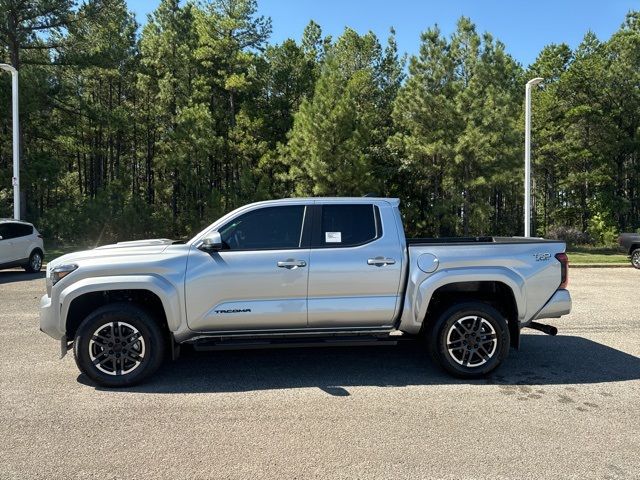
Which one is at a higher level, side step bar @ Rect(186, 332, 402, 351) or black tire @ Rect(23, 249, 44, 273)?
black tire @ Rect(23, 249, 44, 273)

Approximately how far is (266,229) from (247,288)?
0.68m

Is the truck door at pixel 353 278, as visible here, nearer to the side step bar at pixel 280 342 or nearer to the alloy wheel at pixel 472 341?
the side step bar at pixel 280 342

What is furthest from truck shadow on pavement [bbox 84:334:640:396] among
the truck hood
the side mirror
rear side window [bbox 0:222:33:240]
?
rear side window [bbox 0:222:33:240]

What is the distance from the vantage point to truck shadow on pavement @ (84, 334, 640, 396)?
5.33 metres

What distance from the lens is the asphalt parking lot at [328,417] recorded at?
3.58 metres

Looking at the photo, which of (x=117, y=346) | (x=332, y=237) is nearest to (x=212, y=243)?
(x=332, y=237)

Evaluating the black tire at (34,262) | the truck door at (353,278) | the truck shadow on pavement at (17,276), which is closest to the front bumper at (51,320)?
the truck door at (353,278)

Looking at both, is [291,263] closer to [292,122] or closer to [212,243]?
[212,243]

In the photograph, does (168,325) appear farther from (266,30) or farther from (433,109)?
(266,30)

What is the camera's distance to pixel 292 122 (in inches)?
1399

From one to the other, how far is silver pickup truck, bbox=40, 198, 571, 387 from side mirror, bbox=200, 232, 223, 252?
0.02 meters

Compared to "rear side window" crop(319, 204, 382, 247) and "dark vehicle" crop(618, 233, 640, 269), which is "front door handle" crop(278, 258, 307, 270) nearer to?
"rear side window" crop(319, 204, 382, 247)

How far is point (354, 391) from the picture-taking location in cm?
508

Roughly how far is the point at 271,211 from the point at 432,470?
3.06 meters
